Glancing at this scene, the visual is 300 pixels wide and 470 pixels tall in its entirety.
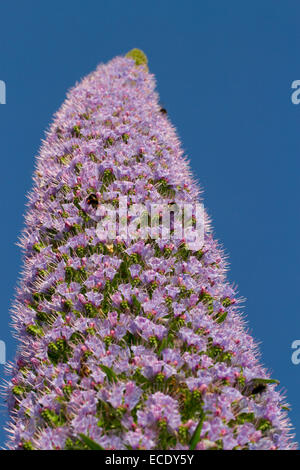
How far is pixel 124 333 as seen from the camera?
5.14 meters

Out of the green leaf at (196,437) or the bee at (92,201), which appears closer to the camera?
the green leaf at (196,437)

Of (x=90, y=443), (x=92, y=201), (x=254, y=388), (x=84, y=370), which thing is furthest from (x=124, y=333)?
(x=92, y=201)

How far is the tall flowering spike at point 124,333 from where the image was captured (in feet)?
14.2

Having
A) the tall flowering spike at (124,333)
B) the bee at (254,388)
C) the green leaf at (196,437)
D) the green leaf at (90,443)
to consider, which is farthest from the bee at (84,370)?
the bee at (254,388)

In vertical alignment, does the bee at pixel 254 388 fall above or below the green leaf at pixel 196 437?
above

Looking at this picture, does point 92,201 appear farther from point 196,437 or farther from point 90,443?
point 196,437

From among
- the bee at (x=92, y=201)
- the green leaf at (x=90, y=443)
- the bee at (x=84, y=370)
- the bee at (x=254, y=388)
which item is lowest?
the green leaf at (x=90, y=443)

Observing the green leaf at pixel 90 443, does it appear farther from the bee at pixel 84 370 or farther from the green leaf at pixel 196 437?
the bee at pixel 84 370

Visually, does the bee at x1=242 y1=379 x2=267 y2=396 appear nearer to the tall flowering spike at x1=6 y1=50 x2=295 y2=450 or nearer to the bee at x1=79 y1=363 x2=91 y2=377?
the tall flowering spike at x1=6 y1=50 x2=295 y2=450

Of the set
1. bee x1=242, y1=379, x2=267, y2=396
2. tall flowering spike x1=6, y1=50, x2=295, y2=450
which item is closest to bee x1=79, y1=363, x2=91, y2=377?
tall flowering spike x1=6, y1=50, x2=295, y2=450

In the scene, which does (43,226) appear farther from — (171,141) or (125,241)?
(171,141)

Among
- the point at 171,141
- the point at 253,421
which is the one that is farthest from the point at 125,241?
the point at 171,141

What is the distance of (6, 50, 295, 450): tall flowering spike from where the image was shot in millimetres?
4320
